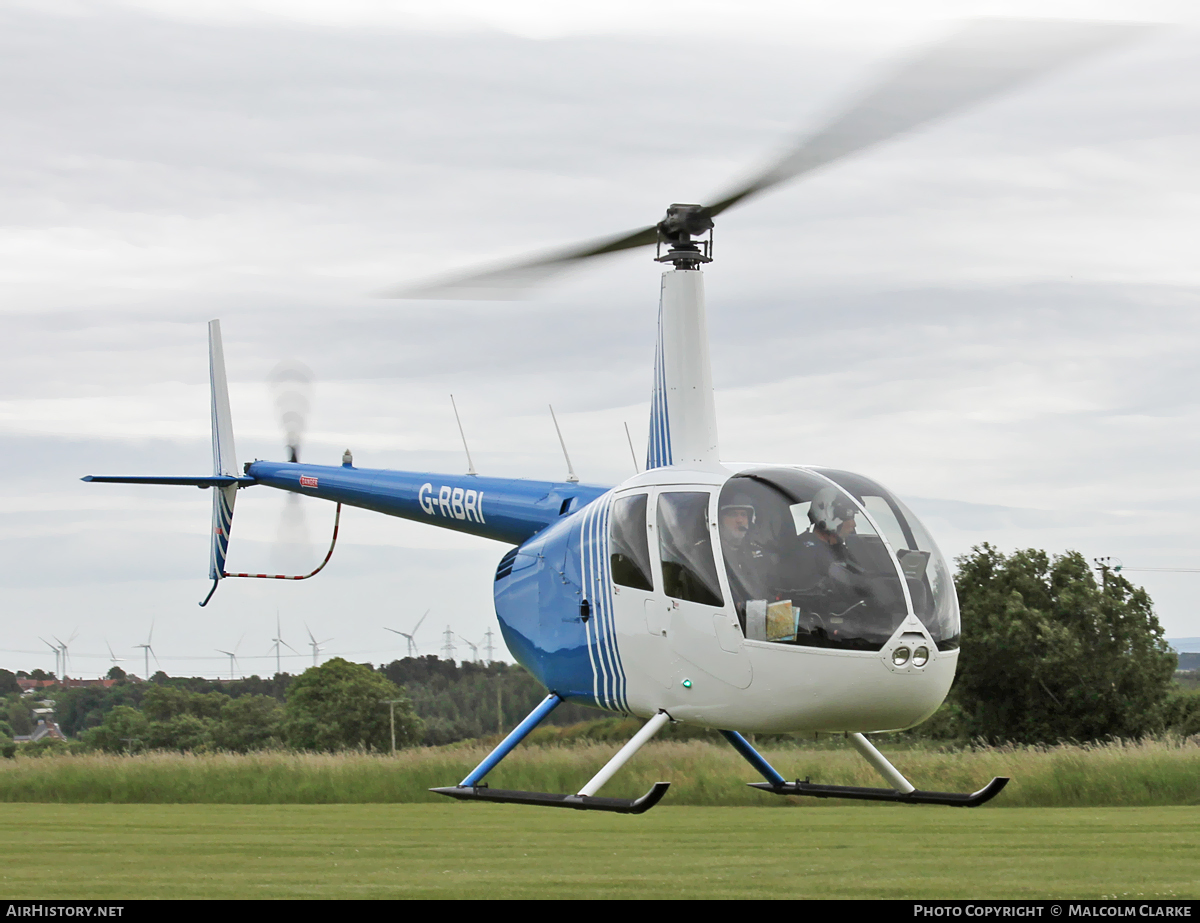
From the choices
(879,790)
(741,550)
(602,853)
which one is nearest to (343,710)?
(602,853)

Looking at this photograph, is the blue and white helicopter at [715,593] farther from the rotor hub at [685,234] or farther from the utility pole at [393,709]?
the utility pole at [393,709]

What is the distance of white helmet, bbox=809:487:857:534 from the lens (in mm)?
10242

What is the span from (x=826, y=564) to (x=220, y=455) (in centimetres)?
1526

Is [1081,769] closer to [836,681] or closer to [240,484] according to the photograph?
[240,484]

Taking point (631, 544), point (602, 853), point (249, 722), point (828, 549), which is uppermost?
point (631, 544)

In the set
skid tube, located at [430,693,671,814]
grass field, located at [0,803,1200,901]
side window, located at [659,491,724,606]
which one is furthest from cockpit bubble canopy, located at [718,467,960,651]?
grass field, located at [0,803,1200,901]

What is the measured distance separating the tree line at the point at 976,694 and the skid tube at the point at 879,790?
27.6 m

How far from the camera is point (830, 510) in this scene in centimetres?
1031

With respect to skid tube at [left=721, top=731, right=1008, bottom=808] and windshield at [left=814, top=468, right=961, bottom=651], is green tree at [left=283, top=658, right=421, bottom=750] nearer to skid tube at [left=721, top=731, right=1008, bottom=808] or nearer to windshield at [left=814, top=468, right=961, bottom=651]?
skid tube at [left=721, top=731, right=1008, bottom=808]

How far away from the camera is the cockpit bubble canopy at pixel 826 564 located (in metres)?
9.96

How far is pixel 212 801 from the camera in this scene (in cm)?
3138

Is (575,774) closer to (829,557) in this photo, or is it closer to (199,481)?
(199,481)
